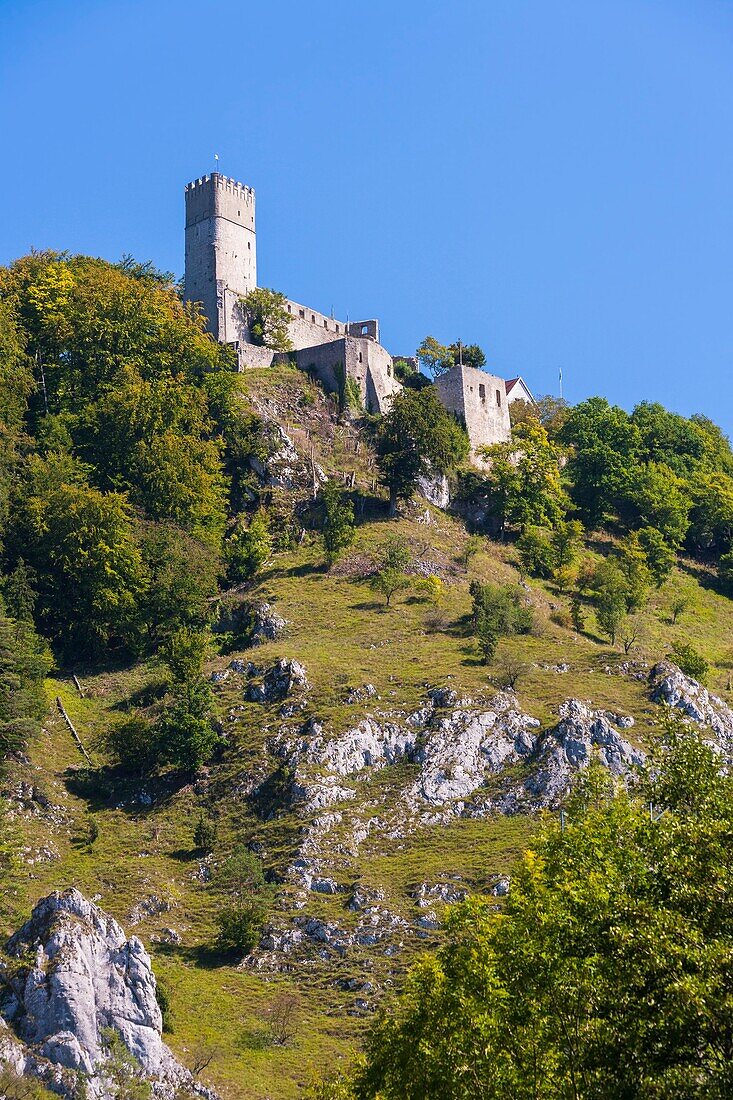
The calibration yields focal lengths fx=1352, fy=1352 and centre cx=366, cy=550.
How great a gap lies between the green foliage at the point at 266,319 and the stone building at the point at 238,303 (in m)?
0.59

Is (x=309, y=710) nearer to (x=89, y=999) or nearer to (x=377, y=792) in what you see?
(x=377, y=792)

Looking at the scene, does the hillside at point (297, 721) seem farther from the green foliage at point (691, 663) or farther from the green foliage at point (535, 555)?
the green foliage at point (691, 663)

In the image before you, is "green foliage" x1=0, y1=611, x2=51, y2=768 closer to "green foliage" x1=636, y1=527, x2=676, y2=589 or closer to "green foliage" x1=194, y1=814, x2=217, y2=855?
"green foliage" x1=194, y1=814, x2=217, y2=855

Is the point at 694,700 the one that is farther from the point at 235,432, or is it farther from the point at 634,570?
the point at 235,432

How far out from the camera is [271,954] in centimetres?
4747

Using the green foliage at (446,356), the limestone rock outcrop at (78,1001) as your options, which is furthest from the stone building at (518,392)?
the limestone rock outcrop at (78,1001)

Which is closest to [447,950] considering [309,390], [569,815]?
[569,815]

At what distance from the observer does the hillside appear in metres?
46.9

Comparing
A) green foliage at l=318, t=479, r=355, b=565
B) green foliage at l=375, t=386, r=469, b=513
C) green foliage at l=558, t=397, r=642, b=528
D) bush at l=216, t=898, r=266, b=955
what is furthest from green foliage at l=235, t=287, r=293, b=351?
bush at l=216, t=898, r=266, b=955

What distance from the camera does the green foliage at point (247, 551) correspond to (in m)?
73.1

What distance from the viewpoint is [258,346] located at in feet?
301

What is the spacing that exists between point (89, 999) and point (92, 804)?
16.2 metres

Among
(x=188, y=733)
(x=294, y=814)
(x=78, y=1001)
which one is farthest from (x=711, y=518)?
(x=78, y=1001)

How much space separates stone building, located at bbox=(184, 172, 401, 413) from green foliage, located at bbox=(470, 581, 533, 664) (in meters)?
23.2
